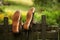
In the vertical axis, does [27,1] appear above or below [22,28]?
above

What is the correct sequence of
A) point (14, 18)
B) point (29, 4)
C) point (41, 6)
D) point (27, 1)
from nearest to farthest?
point (14, 18)
point (41, 6)
point (29, 4)
point (27, 1)

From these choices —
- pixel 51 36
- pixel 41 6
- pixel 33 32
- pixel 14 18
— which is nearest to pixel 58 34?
A: pixel 51 36

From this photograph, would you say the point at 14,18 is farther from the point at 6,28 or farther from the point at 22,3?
the point at 22,3

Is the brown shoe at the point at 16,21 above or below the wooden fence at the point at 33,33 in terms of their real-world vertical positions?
above

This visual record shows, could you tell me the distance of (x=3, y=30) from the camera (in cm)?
482

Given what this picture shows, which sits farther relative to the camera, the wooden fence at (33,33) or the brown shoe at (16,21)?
the wooden fence at (33,33)

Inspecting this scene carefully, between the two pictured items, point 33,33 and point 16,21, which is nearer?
point 16,21

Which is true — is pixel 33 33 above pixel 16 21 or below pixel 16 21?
below

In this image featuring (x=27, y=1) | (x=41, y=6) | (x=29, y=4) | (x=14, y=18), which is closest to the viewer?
(x=14, y=18)

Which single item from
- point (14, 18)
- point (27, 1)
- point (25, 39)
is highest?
point (27, 1)

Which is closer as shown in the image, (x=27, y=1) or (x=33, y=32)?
(x=33, y=32)

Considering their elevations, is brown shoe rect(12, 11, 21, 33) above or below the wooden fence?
above

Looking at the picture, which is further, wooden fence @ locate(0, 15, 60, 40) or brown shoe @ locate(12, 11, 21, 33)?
wooden fence @ locate(0, 15, 60, 40)

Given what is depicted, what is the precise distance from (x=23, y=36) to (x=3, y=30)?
0.42 metres
